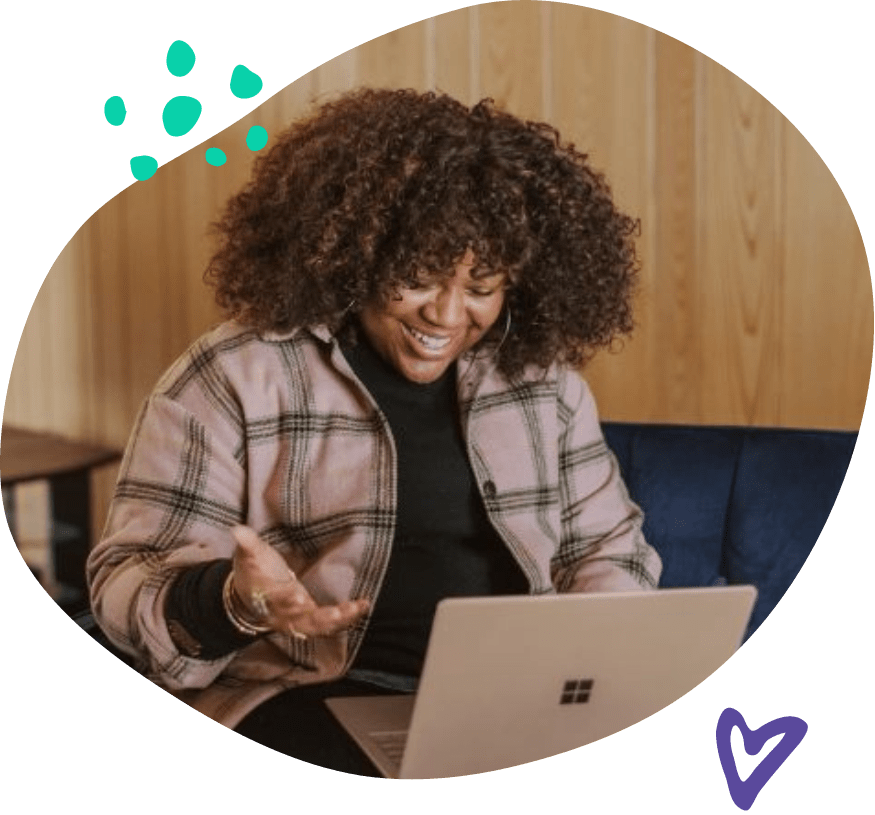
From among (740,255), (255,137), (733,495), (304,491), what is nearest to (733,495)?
(733,495)

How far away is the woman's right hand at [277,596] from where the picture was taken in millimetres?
733

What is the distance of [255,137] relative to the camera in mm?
817

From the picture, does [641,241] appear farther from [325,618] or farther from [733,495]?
[325,618]

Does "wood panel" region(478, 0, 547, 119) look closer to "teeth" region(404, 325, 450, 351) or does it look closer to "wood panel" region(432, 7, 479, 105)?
"wood panel" region(432, 7, 479, 105)

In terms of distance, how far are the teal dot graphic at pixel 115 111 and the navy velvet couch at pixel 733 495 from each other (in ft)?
1.30

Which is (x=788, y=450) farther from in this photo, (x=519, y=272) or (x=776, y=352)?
(x=519, y=272)

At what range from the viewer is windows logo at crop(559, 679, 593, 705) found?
2.64 ft

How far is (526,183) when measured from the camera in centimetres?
90

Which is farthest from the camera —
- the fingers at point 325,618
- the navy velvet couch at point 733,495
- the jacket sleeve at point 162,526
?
the navy velvet couch at point 733,495

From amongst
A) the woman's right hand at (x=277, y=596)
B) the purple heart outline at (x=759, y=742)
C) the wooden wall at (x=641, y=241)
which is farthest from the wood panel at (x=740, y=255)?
the woman's right hand at (x=277, y=596)

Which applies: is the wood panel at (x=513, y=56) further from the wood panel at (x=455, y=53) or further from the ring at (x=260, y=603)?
the ring at (x=260, y=603)

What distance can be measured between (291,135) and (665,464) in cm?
33

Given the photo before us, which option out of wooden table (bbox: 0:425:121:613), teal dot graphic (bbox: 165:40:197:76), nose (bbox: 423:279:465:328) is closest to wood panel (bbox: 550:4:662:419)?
nose (bbox: 423:279:465:328)

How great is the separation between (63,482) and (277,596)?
5.7 inches
